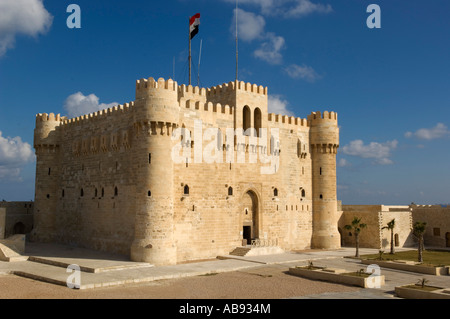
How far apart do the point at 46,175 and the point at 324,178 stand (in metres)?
23.1

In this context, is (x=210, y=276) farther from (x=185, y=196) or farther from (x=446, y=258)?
(x=446, y=258)

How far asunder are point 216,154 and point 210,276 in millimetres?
9618

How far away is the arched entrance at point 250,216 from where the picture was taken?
1199 inches

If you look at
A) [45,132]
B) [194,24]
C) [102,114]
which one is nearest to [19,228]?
[45,132]

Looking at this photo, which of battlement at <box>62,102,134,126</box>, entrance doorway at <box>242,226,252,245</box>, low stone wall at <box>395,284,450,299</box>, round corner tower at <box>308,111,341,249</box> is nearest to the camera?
low stone wall at <box>395,284,450,299</box>

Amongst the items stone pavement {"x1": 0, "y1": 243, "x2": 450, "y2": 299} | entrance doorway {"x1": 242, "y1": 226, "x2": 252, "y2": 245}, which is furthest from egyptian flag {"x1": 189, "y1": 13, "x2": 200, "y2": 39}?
stone pavement {"x1": 0, "y1": 243, "x2": 450, "y2": 299}

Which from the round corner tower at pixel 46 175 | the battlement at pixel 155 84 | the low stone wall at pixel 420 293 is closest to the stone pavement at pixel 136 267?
the low stone wall at pixel 420 293

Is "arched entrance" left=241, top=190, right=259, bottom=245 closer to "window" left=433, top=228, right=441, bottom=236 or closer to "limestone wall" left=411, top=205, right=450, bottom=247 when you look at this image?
"limestone wall" left=411, top=205, right=450, bottom=247

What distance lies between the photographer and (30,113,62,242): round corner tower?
33.4m

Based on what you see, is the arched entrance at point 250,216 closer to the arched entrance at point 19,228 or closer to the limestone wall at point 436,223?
the limestone wall at point 436,223

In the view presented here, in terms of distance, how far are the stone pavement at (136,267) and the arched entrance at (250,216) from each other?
9.05ft

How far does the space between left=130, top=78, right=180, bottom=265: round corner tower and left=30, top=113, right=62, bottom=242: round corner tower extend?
12.2m
